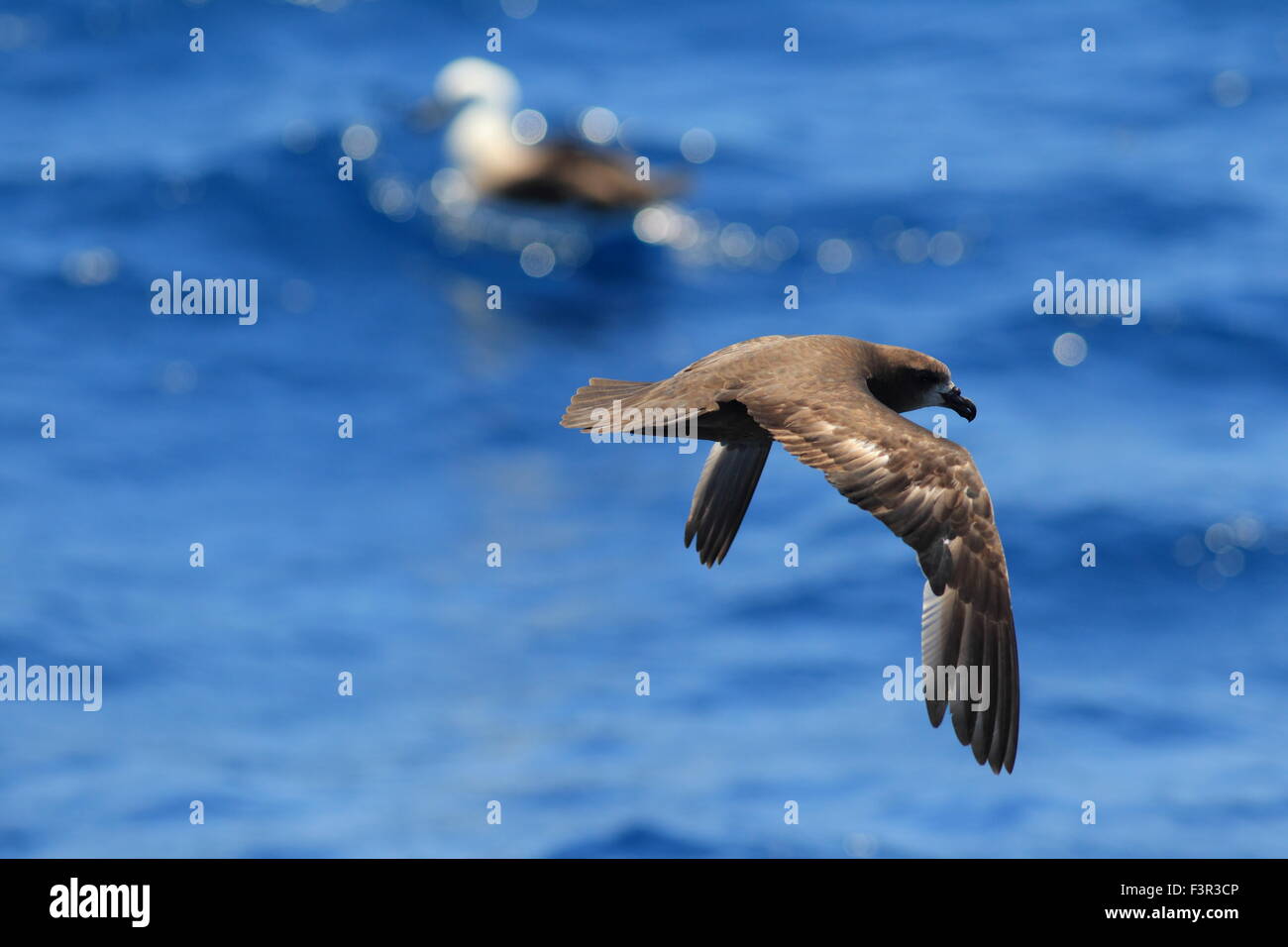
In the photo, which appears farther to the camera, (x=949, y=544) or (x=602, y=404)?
(x=602, y=404)

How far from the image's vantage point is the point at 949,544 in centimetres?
1018

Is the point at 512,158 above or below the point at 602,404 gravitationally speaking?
above

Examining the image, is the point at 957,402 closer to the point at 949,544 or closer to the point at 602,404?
the point at 949,544

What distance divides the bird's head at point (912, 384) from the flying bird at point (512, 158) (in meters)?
16.4

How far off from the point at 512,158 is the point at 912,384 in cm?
1759

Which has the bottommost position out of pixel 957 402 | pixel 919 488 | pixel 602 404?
pixel 919 488

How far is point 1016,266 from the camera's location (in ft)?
114

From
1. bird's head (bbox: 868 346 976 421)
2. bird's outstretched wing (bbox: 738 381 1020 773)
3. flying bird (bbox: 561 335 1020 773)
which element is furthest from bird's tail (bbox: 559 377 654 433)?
bird's head (bbox: 868 346 976 421)

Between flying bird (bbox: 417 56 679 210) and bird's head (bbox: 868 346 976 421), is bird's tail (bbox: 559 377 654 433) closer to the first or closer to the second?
bird's head (bbox: 868 346 976 421)

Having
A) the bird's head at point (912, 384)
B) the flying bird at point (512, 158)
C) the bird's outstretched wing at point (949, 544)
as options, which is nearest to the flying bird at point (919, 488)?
the bird's outstretched wing at point (949, 544)

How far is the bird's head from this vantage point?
1160 cm

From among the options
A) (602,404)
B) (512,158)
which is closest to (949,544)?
(602,404)

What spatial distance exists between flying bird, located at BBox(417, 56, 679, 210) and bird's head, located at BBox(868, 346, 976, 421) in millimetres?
16403

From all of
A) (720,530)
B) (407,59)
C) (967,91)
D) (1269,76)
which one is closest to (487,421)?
(407,59)
